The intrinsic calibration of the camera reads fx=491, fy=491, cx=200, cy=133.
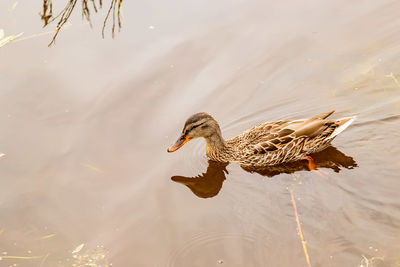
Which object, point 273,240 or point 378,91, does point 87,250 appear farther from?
point 378,91

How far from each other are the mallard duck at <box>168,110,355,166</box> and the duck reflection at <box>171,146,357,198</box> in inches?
3.3

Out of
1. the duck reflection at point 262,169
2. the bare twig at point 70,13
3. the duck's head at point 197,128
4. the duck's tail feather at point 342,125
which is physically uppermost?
the bare twig at point 70,13

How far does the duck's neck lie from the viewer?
6.50 m

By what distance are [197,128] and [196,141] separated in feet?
2.46

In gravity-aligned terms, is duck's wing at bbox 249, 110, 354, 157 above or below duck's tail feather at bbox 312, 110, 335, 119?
below

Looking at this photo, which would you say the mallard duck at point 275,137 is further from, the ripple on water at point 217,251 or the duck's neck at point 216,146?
the ripple on water at point 217,251

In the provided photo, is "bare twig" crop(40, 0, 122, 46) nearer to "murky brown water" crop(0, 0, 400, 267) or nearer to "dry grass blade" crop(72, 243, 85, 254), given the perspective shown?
"murky brown water" crop(0, 0, 400, 267)

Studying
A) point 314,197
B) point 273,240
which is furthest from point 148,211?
point 314,197

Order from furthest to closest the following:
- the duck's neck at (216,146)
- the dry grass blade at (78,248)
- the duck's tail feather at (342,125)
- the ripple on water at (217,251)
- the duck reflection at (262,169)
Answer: the duck's neck at (216,146), the duck's tail feather at (342,125), the duck reflection at (262,169), the dry grass blade at (78,248), the ripple on water at (217,251)

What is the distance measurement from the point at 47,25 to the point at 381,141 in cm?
551

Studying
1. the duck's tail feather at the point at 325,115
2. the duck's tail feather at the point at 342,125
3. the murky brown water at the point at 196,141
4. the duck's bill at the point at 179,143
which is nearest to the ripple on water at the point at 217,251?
the murky brown water at the point at 196,141

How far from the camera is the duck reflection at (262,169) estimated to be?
19.9 feet

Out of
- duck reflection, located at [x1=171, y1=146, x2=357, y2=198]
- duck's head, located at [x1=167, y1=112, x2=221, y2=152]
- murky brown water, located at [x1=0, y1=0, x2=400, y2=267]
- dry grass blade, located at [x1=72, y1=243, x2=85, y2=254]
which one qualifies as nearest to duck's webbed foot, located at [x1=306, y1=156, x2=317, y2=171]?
duck reflection, located at [x1=171, y1=146, x2=357, y2=198]

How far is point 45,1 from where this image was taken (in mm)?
8367
